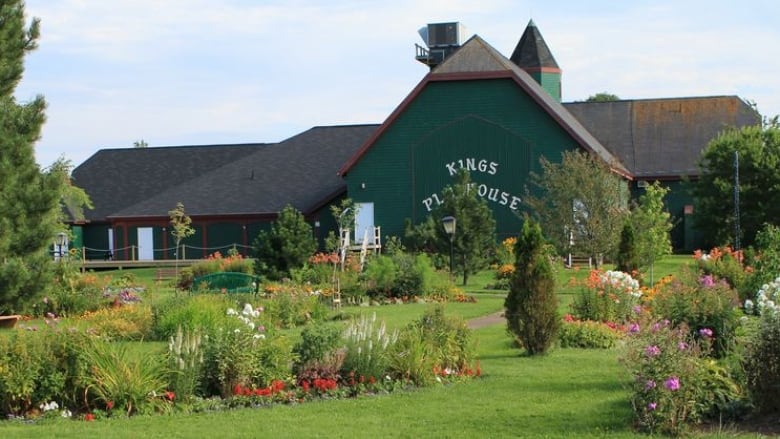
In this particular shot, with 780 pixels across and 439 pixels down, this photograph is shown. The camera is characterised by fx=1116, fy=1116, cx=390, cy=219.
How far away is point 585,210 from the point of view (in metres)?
34.4

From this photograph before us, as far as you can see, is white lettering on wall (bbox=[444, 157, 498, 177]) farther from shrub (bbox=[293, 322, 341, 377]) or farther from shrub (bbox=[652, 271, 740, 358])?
shrub (bbox=[293, 322, 341, 377])

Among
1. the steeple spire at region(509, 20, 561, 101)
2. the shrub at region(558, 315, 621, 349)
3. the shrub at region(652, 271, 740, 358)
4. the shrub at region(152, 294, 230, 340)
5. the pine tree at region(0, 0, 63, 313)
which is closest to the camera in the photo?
the shrub at region(652, 271, 740, 358)

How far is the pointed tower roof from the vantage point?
2084 inches

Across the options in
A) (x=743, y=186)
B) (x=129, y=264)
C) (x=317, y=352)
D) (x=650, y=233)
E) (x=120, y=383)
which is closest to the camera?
(x=120, y=383)

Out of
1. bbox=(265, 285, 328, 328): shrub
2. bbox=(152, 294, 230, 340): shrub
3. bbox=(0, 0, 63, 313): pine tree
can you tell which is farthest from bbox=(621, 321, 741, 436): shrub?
bbox=(0, 0, 63, 313): pine tree

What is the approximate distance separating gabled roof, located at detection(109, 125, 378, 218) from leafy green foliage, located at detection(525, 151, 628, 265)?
1298 centimetres

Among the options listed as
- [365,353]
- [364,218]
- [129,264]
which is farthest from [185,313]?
[129,264]

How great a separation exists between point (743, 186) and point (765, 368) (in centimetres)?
3119

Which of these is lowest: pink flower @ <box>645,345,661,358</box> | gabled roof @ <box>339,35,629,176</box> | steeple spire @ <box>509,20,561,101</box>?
pink flower @ <box>645,345,661,358</box>

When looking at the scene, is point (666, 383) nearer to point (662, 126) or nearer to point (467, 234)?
point (467, 234)

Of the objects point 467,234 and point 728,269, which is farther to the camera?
point 467,234

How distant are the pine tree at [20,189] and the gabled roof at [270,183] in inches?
1010

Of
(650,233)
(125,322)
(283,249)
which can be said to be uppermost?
(650,233)

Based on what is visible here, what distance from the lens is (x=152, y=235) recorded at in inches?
1898
